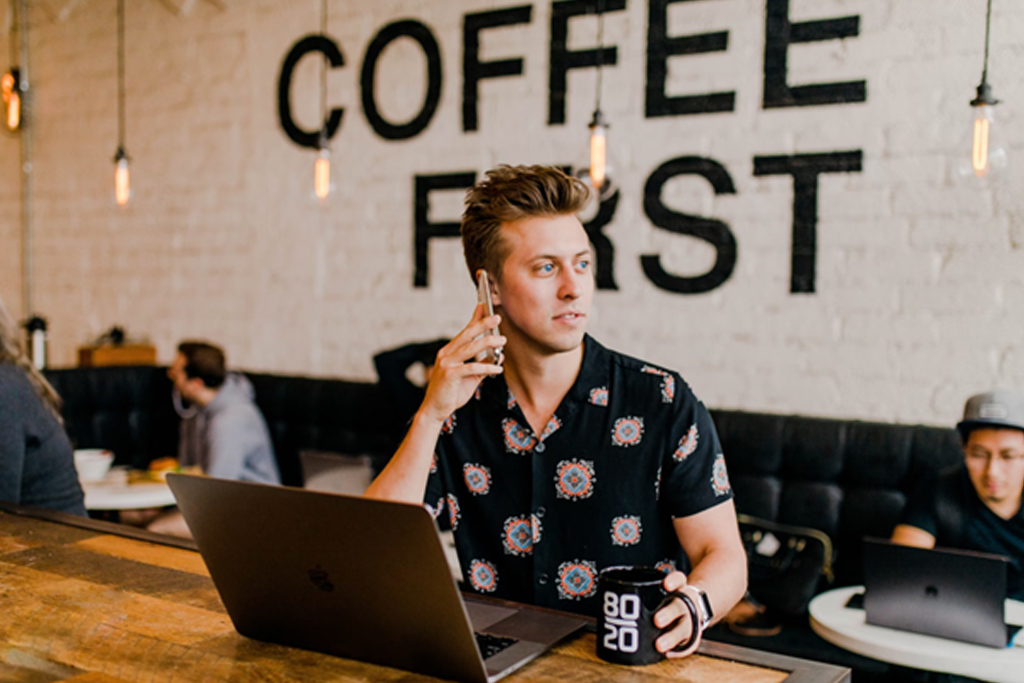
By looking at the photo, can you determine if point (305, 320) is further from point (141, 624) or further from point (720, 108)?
point (141, 624)

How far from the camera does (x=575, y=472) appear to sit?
5.52 ft

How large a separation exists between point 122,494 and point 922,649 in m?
2.43

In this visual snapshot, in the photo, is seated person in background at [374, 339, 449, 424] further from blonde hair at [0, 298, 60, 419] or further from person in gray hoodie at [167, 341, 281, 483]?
blonde hair at [0, 298, 60, 419]

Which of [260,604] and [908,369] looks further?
[908,369]

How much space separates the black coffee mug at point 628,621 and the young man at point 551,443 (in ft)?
1.55

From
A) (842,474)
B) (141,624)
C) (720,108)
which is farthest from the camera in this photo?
(720,108)

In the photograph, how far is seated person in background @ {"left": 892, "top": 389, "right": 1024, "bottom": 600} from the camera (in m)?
2.44

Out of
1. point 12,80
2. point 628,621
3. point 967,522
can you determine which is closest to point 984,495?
point 967,522

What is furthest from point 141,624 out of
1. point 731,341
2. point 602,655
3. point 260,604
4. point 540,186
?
point 731,341

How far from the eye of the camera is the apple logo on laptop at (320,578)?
1.07m

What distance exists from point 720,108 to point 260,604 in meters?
2.80

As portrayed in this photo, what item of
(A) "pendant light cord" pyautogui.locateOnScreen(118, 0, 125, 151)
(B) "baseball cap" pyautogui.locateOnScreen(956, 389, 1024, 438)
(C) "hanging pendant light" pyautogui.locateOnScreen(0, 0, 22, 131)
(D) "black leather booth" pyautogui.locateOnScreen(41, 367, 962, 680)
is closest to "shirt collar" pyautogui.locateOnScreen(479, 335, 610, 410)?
(B) "baseball cap" pyautogui.locateOnScreen(956, 389, 1024, 438)

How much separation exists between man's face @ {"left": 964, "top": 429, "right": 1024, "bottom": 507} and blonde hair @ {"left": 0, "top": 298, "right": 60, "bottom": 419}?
237 cm

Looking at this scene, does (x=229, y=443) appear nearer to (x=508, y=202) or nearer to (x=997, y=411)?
(x=508, y=202)
